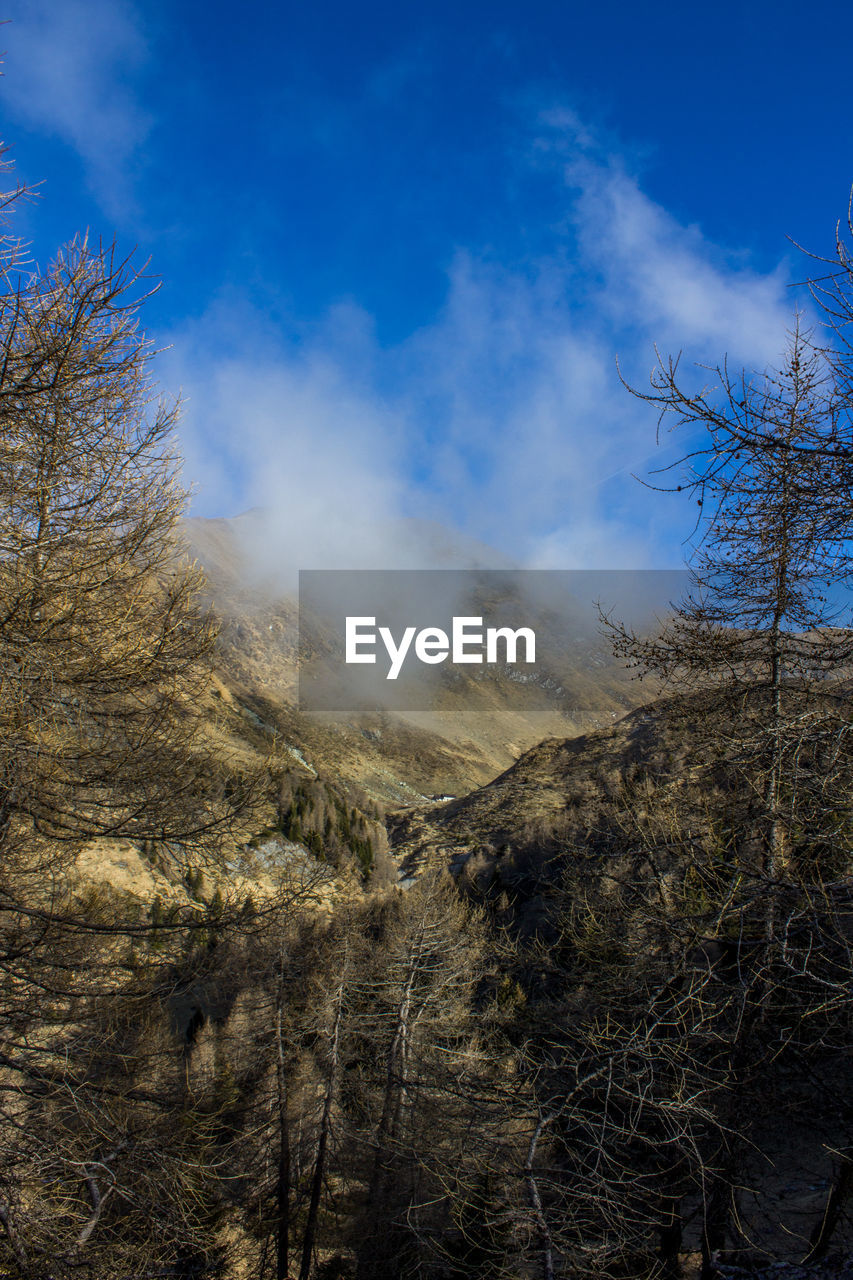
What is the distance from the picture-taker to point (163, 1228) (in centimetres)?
452

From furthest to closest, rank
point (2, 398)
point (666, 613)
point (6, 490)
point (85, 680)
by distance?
point (666, 613) < point (85, 680) < point (6, 490) < point (2, 398)

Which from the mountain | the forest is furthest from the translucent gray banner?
the forest

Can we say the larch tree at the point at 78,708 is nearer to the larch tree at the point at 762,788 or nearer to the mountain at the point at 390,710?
the larch tree at the point at 762,788

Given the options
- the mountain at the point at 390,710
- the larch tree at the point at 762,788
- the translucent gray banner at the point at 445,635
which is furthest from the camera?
the translucent gray banner at the point at 445,635

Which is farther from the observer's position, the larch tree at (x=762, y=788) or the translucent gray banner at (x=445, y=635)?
the translucent gray banner at (x=445, y=635)

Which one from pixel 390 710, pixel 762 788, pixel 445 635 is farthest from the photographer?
pixel 445 635

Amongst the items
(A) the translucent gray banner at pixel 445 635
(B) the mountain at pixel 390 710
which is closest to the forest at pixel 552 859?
(B) the mountain at pixel 390 710

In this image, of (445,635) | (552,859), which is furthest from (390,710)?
(552,859)

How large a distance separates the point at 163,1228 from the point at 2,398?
6.09m

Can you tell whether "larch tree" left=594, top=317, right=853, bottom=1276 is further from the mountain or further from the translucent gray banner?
the translucent gray banner

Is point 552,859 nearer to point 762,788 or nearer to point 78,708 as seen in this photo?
point 762,788

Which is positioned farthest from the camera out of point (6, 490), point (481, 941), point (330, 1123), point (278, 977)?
point (481, 941)

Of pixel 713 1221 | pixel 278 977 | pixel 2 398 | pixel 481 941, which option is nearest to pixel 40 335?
pixel 2 398

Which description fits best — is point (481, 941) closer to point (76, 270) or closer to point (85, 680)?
point (85, 680)
